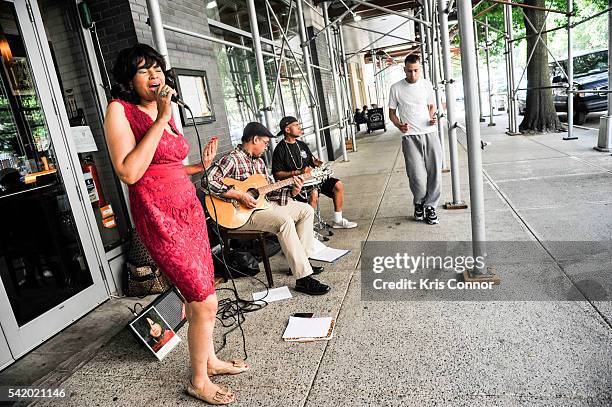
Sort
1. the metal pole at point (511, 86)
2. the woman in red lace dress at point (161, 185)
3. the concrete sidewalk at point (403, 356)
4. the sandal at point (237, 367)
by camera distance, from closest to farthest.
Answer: the woman in red lace dress at point (161, 185) → the concrete sidewalk at point (403, 356) → the sandal at point (237, 367) → the metal pole at point (511, 86)

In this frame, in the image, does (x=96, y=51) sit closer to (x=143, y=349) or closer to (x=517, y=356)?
(x=143, y=349)

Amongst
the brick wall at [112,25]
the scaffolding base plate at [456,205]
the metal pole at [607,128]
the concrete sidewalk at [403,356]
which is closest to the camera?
the concrete sidewalk at [403,356]

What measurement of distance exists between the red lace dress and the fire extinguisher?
6.60 feet

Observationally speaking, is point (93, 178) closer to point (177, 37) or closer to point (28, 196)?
point (28, 196)

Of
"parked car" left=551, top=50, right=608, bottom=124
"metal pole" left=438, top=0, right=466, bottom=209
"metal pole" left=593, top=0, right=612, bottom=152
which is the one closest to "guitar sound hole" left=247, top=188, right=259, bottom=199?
"metal pole" left=438, top=0, right=466, bottom=209

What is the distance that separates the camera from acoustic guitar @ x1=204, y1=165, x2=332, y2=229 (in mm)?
3508

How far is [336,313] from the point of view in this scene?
292 centimetres

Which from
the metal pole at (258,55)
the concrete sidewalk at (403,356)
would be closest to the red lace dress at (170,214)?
the concrete sidewalk at (403,356)

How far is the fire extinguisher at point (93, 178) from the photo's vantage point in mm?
3635

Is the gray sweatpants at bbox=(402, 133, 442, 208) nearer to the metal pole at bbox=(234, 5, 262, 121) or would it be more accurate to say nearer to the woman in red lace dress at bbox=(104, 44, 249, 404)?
the metal pole at bbox=(234, 5, 262, 121)

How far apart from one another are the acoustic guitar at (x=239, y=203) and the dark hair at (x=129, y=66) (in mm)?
1611

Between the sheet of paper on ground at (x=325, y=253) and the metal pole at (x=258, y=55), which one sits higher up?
the metal pole at (x=258, y=55)

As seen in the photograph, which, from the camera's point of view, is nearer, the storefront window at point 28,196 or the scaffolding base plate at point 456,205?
the storefront window at point 28,196

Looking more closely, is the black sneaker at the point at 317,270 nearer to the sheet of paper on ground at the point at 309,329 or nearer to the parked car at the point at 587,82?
the sheet of paper on ground at the point at 309,329
